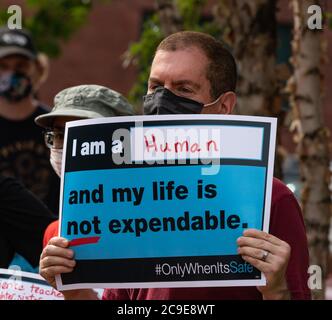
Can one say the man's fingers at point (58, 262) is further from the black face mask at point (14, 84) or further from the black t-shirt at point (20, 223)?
the black face mask at point (14, 84)

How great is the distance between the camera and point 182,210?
10.6ft

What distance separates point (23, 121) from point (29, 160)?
43 cm

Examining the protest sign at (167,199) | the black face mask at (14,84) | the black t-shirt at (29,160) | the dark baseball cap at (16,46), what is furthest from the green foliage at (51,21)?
the protest sign at (167,199)

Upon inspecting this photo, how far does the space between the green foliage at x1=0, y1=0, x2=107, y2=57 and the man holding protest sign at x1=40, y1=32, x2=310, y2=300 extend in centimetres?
772

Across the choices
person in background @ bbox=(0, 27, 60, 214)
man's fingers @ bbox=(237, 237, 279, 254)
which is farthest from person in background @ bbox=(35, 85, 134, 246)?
person in background @ bbox=(0, 27, 60, 214)

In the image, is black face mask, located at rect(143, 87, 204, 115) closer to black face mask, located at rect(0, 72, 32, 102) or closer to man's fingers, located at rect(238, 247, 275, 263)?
man's fingers, located at rect(238, 247, 275, 263)

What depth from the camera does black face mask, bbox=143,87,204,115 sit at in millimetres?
3459

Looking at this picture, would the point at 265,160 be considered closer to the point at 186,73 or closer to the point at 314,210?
the point at 186,73

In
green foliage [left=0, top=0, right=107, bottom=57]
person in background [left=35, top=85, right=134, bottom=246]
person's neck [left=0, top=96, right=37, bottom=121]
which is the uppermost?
green foliage [left=0, top=0, right=107, bottom=57]

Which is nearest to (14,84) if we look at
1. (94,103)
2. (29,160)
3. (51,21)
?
(29,160)

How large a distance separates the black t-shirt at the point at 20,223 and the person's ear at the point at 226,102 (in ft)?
4.50

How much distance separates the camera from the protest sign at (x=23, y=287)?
4.09 m

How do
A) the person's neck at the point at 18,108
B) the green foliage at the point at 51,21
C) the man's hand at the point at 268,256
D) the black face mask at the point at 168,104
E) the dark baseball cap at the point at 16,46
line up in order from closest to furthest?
the man's hand at the point at 268,256 < the black face mask at the point at 168,104 < the person's neck at the point at 18,108 < the dark baseball cap at the point at 16,46 < the green foliage at the point at 51,21
